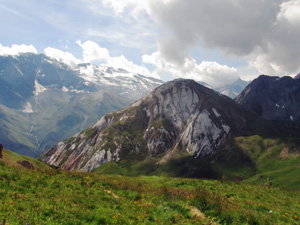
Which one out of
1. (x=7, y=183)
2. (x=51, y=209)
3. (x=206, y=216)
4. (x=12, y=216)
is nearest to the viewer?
(x=12, y=216)

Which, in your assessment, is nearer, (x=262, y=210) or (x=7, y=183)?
(x=7, y=183)

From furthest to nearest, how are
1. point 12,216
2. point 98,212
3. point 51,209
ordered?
point 98,212 < point 51,209 < point 12,216

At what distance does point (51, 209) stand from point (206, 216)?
10.5 m

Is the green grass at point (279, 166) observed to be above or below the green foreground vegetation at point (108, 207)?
above

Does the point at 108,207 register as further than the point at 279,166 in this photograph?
No

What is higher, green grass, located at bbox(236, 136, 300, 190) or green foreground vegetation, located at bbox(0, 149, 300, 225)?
green grass, located at bbox(236, 136, 300, 190)

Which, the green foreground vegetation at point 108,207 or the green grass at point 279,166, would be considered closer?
the green foreground vegetation at point 108,207

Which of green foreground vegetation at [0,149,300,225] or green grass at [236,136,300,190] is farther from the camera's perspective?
green grass at [236,136,300,190]

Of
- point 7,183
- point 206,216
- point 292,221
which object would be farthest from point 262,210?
point 7,183

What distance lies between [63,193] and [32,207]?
4343 mm

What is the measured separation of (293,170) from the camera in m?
150

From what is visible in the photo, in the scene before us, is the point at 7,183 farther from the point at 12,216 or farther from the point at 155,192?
the point at 155,192

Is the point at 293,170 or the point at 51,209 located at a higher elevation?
the point at 293,170

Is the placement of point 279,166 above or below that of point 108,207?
above
